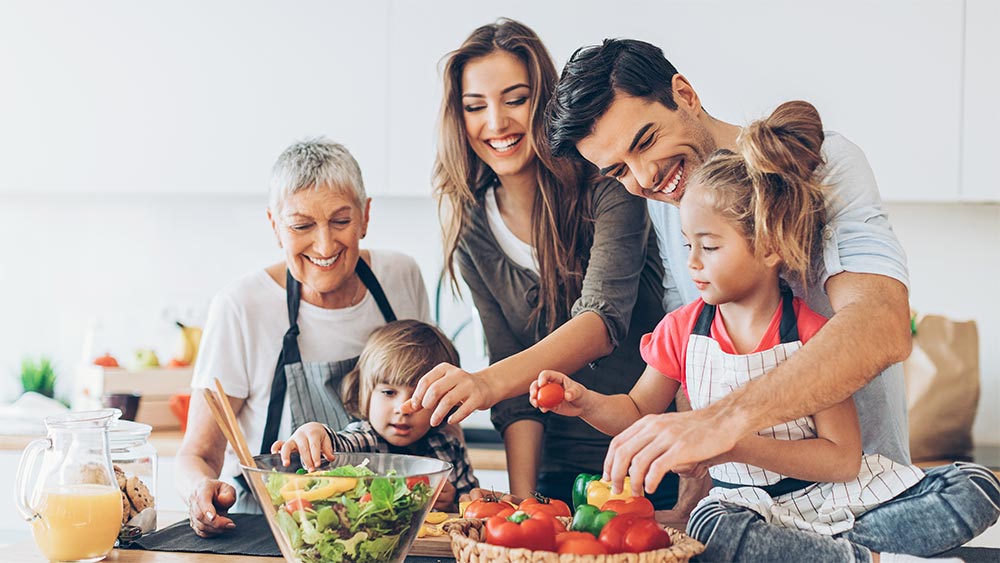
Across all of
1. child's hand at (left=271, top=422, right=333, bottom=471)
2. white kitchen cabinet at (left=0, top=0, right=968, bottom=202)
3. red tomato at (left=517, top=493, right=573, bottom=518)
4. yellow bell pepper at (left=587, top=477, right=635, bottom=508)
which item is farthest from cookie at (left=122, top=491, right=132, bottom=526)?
white kitchen cabinet at (left=0, top=0, right=968, bottom=202)

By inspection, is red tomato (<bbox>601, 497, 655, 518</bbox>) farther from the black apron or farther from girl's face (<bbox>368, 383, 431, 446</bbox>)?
the black apron

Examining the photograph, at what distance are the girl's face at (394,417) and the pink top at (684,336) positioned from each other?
39 cm

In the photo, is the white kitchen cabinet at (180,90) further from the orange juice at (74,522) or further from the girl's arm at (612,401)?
the orange juice at (74,522)

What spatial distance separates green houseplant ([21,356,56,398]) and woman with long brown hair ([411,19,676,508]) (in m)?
1.69

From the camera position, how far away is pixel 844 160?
142 cm

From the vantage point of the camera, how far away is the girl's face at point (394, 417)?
5.50ft

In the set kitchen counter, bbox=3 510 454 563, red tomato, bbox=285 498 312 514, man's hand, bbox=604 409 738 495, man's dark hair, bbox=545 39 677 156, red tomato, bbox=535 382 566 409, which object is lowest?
kitchen counter, bbox=3 510 454 563

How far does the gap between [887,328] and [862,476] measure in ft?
0.65

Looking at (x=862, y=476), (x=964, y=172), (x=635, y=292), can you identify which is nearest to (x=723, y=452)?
(x=862, y=476)

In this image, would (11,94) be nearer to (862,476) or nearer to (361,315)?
(361,315)

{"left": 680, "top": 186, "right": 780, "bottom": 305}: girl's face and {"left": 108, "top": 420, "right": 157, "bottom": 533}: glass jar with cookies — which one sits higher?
{"left": 680, "top": 186, "right": 780, "bottom": 305}: girl's face

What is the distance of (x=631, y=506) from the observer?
1.28 metres

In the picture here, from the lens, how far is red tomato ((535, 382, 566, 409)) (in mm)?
1335

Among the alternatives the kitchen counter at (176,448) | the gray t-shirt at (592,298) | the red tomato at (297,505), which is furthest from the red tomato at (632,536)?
the kitchen counter at (176,448)
